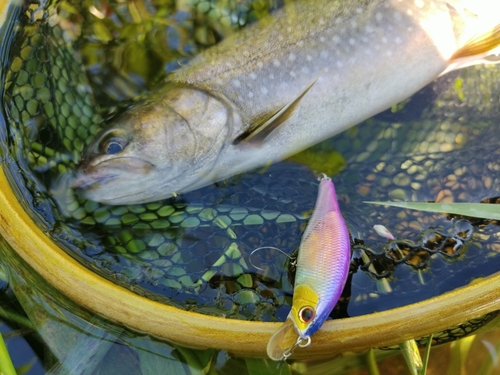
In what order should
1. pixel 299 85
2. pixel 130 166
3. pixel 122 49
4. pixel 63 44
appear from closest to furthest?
1. pixel 130 166
2. pixel 299 85
3. pixel 63 44
4. pixel 122 49

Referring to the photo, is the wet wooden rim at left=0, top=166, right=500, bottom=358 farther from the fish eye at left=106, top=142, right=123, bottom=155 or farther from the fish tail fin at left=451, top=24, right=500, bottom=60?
the fish tail fin at left=451, top=24, right=500, bottom=60

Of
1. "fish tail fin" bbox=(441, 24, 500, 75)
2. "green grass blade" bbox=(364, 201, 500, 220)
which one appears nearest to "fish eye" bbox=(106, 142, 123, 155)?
"green grass blade" bbox=(364, 201, 500, 220)

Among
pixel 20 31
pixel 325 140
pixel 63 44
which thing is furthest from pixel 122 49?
pixel 325 140

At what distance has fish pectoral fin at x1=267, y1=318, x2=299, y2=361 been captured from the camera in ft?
3.99

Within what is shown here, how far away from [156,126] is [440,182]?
1.10 metres

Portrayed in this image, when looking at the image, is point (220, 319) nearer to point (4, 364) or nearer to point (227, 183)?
point (227, 183)

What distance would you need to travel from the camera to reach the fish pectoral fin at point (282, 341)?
1.22 metres

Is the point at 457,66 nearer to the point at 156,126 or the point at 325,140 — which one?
the point at 325,140

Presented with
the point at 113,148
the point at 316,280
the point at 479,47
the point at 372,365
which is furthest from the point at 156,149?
the point at 479,47

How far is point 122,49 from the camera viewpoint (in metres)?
1.97

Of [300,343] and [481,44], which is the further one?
[481,44]

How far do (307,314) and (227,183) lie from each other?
728 mm

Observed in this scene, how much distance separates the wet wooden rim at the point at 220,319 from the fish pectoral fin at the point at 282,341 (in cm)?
6

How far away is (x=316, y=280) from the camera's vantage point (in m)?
1.28
